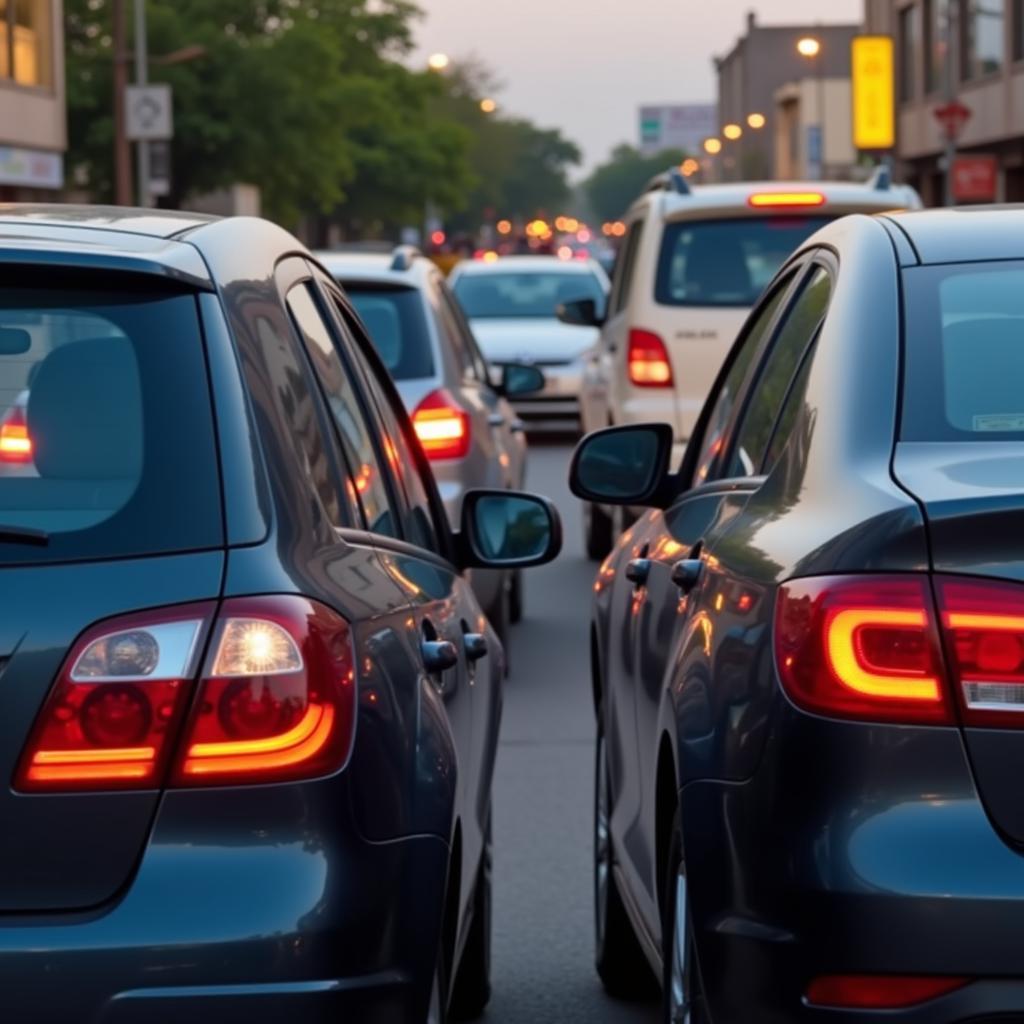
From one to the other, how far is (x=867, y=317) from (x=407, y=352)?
7.02 metres

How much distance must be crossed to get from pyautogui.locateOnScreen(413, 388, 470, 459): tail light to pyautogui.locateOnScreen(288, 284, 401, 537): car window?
596cm

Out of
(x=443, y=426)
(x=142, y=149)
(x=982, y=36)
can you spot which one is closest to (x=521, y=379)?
(x=443, y=426)

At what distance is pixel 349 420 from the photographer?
4.29 m

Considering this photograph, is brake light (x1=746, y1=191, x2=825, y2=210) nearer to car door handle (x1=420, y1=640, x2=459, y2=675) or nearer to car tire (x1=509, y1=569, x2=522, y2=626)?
car tire (x1=509, y1=569, x2=522, y2=626)

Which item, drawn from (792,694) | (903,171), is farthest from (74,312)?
(903,171)

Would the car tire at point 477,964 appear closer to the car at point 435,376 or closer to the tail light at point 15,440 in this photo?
the tail light at point 15,440

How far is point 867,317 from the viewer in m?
3.83

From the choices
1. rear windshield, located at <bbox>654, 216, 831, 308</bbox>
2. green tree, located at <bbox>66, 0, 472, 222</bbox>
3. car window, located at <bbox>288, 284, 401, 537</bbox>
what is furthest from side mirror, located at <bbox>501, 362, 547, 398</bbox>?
green tree, located at <bbox>66, 0, 472, 222</bbox>

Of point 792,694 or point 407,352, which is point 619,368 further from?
point 792,694

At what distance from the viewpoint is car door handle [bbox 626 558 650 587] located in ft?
16.3

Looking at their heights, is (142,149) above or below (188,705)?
above

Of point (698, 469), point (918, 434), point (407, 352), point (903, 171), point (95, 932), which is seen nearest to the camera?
point (95, 932)

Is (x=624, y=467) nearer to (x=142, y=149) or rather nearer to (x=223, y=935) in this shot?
(x=223, y=935)

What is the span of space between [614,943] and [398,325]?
5.65 metres
